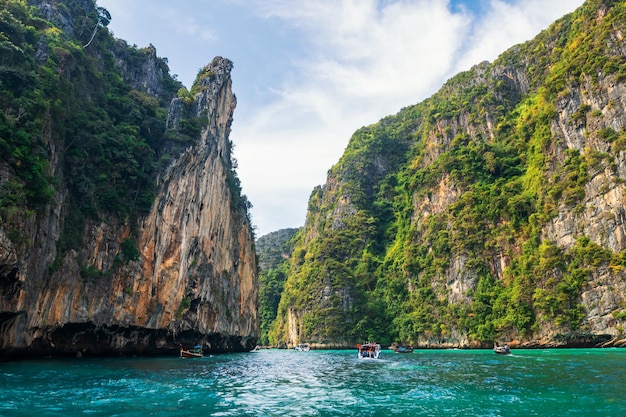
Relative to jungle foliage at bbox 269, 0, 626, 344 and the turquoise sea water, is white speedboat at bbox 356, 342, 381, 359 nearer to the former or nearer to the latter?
the turquoise sea water

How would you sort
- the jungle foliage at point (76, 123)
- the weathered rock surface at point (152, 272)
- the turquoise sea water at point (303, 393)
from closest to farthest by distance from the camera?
the turquoise sea water at point (303, 393) < the jungle foliage at point (76, 123) < the weathered rock surface at point (152, 272)

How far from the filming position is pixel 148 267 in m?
41.3

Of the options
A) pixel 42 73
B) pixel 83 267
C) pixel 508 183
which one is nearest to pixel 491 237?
pixel 508 183

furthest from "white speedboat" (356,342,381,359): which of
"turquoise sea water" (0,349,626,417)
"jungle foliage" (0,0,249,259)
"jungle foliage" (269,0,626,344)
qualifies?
"jungle foliage" (0,0,249,259)

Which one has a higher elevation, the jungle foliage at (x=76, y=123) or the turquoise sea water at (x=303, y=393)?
the jungle foliage at (x=76, y=123)

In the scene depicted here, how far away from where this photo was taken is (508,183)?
80.8 m

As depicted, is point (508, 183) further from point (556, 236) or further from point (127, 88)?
point (127, 88)

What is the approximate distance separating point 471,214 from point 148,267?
6374 centimetres

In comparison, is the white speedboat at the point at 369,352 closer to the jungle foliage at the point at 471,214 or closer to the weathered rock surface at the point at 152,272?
the weathered rock surface at the point at 152,272

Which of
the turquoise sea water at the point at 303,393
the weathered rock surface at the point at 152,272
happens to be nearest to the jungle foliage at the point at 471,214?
the weathered rock surface at the point at 152,272

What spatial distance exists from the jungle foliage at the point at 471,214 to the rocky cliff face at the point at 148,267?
3850cm

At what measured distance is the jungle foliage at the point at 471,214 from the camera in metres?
64.7

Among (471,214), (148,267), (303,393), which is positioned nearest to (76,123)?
(148,267)

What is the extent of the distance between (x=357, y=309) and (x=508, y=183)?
42397mm
